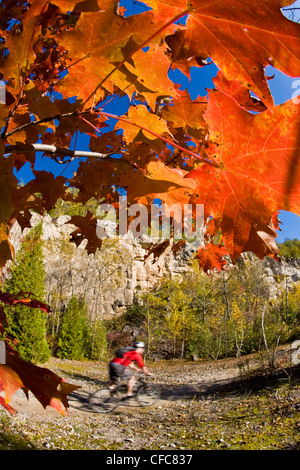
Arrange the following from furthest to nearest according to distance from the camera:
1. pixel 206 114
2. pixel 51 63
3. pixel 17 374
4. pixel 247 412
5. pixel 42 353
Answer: pixel 42 353 → pixel 247 412 → pixel 51 63 → pixel 17 374 → pixel 206 114

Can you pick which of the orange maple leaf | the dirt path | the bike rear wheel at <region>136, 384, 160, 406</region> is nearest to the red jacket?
the bike rear wheel at <region>136, 384, 160, 406</region>

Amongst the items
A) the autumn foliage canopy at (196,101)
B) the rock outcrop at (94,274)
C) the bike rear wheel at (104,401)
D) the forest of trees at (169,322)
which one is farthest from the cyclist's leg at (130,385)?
the rock outcrop at (94,274)

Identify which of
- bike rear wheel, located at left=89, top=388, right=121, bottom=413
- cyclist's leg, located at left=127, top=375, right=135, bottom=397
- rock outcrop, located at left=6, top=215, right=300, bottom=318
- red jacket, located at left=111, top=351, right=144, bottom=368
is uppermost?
rock outcrop, located at left=6, top=215, right=300, bottom=318

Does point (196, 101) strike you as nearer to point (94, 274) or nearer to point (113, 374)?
point (113, 374)

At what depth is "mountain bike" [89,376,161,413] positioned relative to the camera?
22.6ft

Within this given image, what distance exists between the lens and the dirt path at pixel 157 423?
14.6 feet

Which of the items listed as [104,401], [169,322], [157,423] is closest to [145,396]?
[104,401]

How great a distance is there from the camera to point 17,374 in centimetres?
63

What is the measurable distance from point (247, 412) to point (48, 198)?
6.10 meters

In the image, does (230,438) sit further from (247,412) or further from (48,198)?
(48,198)

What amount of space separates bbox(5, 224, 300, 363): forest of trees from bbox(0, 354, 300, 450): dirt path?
2.79 meters

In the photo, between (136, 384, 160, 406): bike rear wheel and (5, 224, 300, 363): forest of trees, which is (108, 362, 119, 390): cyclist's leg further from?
(5, 224, 300, 363): forest of trees

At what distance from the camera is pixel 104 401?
282 inches
